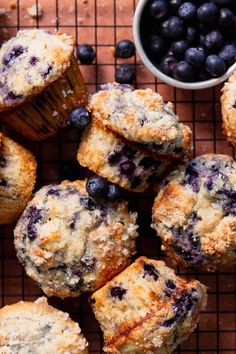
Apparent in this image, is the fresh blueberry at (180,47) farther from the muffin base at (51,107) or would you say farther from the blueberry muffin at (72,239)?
the blueberry muffin at (72,239)

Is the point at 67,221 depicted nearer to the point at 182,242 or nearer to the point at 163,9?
the point at 182,242

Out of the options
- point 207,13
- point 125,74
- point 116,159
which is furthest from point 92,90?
point 207,13

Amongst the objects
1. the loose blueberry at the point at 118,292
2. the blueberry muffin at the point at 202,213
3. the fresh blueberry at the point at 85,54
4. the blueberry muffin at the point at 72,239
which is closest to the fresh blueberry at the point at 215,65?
the blueberry muffin at the point at 202,213

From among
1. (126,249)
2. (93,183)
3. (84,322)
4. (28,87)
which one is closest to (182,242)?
(126,249)

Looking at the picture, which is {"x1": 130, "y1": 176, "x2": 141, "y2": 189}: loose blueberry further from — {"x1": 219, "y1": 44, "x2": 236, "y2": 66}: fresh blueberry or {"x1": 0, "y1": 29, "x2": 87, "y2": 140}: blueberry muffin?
{"x1": 219, "y1": 44, "x2": 236, "y2": 66}: fresh blueberry

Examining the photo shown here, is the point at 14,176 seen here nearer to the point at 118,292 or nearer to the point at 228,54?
the point at 118,292

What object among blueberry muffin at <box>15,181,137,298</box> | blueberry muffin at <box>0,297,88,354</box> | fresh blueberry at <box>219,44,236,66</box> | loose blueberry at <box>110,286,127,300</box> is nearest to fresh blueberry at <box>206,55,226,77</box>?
fresh blueberry at <box>219,44,236,66</box>
